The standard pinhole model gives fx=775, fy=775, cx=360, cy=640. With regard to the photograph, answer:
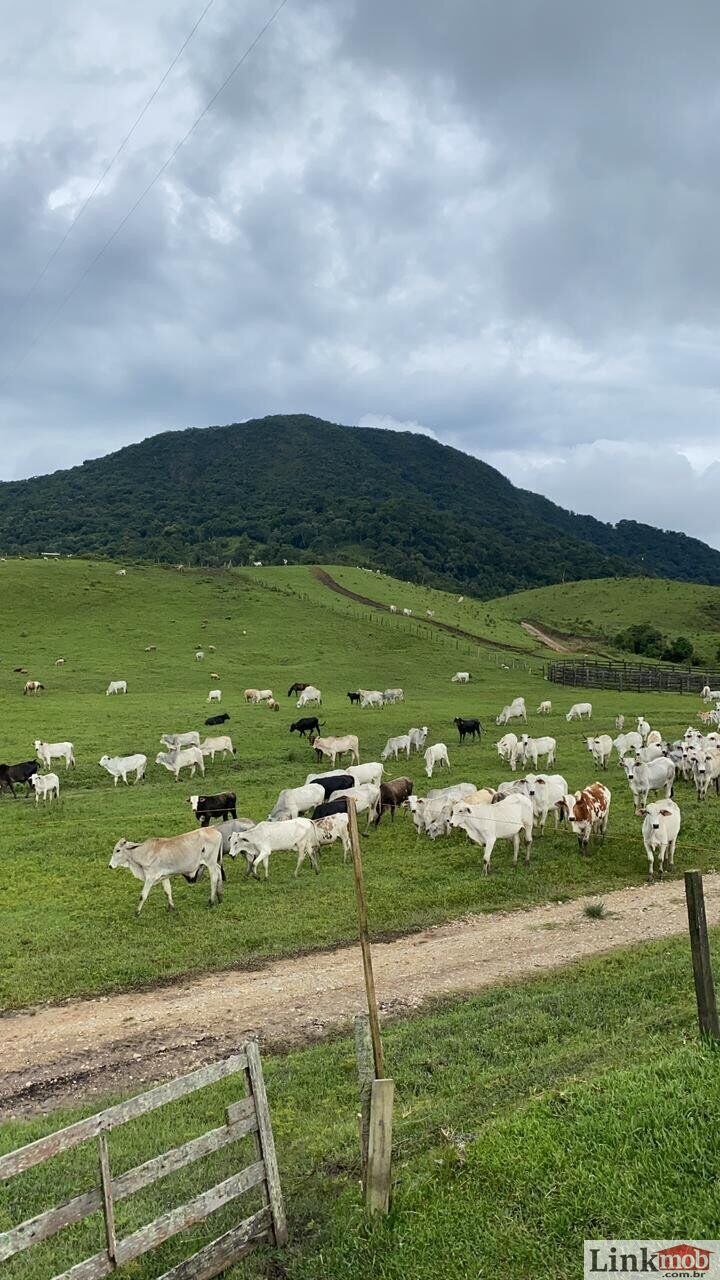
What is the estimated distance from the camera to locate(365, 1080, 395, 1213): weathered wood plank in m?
5.92

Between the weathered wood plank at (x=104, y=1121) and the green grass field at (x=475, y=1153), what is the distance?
1.40m

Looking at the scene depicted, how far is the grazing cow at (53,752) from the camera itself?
31734 mm

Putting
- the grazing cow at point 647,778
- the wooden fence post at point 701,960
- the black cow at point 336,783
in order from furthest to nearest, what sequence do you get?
the black cow at point 336,783, the grazing cow at point 647,778, the wooden fence post at point 701,960

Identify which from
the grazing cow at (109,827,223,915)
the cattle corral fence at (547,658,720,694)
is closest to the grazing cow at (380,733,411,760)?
the grazing cow at (109,827,223,915)

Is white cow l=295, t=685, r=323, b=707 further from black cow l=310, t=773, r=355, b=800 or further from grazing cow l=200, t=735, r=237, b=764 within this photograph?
black cow l=310, t=773, r=355, b=800

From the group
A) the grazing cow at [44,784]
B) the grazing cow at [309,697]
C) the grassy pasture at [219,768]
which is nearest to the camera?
the grassy pasture at [219,768]

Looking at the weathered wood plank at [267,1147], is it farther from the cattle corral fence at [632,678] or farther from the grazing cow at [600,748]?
the cattle corral fence at [632,678]

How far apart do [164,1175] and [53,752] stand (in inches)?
1126

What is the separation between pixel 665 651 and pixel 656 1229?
3076 inches

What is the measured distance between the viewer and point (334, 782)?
2439 centimetres

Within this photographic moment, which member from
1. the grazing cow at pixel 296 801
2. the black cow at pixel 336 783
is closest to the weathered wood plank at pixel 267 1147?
the grazing cow at pixel 296 801

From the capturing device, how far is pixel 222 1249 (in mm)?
5742

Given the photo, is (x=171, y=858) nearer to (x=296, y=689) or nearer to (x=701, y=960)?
(x=701, y=960)

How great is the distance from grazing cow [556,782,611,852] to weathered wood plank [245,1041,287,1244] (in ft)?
48.0
